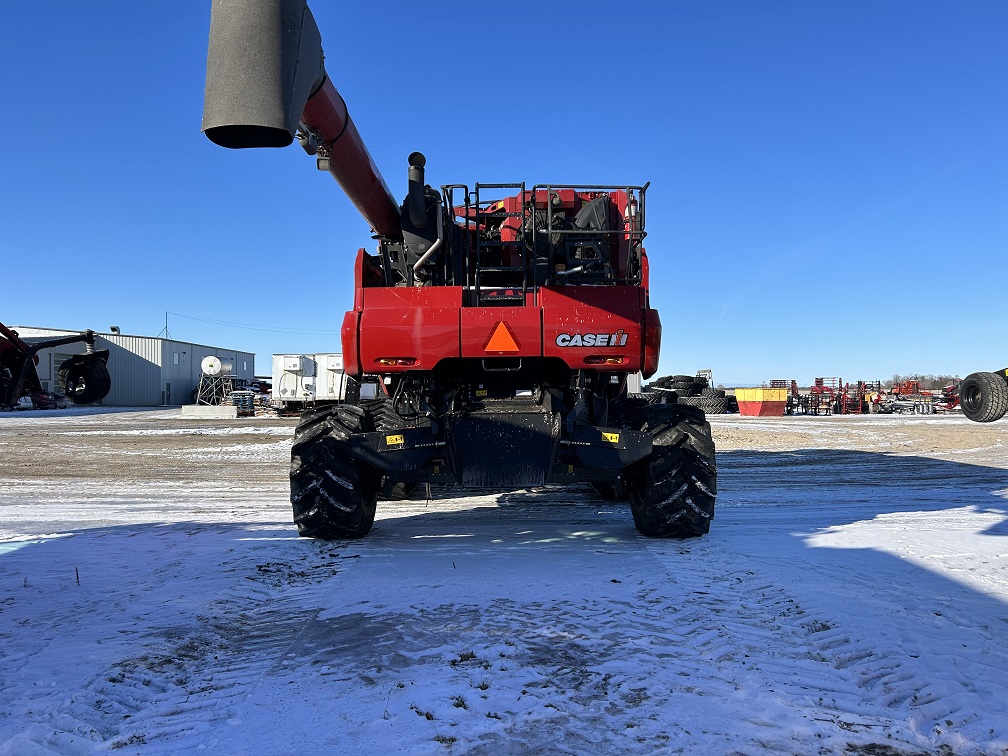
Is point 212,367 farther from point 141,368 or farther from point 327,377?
point 141,368

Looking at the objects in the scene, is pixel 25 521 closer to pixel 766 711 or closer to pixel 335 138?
pixel 335 138

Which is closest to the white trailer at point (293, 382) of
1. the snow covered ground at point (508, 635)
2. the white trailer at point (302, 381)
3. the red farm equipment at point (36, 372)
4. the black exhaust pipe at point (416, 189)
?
the white trailer at point (302, 381)

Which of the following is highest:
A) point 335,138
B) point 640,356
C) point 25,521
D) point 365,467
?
point 335,138

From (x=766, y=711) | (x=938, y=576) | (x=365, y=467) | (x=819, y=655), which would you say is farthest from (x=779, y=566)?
(x=365, y=467)

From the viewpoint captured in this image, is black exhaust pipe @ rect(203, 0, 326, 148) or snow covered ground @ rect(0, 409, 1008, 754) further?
black exhaust pipe @ rect(203, 0, 326, 148)

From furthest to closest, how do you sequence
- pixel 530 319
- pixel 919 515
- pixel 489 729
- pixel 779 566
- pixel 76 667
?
pixel 919 515
pixel 530 319
pixel 779 566
pixel 76 667
pixel 489 729

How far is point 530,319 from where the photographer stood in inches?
196

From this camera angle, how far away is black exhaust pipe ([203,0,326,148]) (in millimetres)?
2787

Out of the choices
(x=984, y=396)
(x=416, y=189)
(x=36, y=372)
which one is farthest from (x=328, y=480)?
(x=984, y=396)

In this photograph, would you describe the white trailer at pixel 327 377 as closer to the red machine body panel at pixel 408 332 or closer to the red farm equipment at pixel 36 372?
the red farm equipment at pixel 36 372

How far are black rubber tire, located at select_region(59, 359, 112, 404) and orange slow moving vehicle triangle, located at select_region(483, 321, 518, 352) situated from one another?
5.16 metres

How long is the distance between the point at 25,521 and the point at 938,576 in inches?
348

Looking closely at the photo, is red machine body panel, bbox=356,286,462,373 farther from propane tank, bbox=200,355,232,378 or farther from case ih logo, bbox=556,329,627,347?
propane tank, bbox=200,355,232,378

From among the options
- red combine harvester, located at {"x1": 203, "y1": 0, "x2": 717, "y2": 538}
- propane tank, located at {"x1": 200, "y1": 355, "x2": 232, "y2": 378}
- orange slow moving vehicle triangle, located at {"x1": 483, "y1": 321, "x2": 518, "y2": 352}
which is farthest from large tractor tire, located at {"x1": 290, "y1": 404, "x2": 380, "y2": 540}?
propane tank, located at {"x1": 200, "y1": 355, "x2": 232, "y2": 378}
